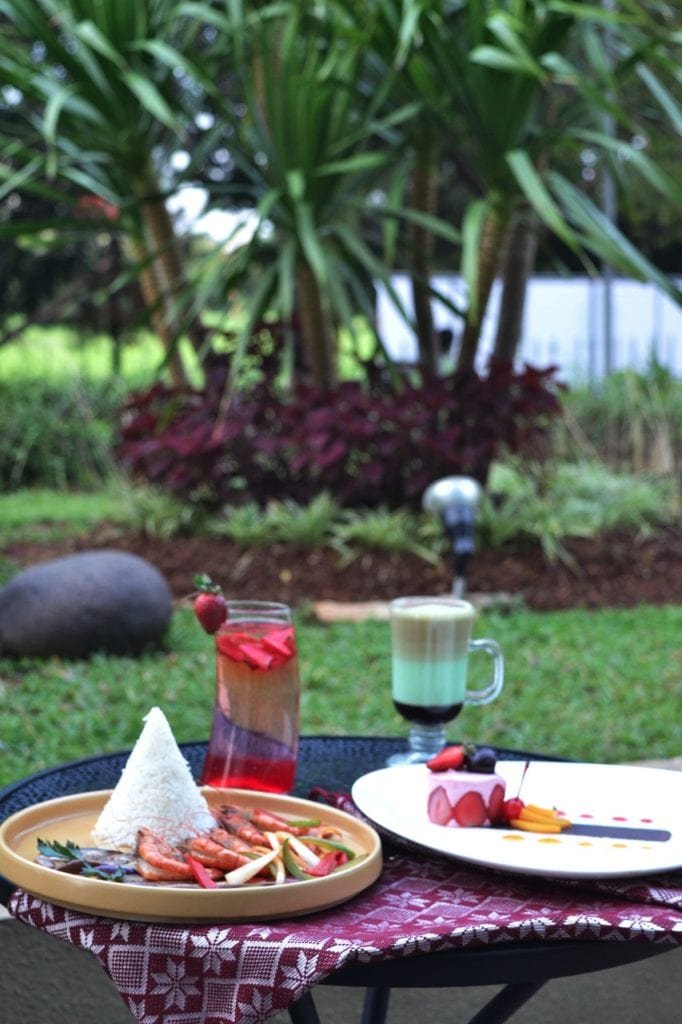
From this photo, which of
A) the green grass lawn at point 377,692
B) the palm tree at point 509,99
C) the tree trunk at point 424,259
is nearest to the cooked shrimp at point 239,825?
the green grass lawn at point 377,692

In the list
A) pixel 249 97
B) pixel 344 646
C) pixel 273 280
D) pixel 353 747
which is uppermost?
pixel 249 97

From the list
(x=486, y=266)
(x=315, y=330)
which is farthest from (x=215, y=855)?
(x=315, y=330)

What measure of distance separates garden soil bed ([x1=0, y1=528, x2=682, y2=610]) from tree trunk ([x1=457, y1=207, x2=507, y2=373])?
1.04 metres

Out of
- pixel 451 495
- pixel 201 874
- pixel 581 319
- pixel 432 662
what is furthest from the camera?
pixel 581 319

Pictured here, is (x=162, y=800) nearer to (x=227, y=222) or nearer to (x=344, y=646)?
(x=344, y=646)

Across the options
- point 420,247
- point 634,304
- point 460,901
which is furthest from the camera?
point 634,304

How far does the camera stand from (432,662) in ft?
6.04

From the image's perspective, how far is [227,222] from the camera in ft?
24.0

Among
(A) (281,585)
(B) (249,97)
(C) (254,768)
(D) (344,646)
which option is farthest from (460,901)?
(B) (249,97)

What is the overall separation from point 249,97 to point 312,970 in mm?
5941

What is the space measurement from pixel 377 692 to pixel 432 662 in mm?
2886

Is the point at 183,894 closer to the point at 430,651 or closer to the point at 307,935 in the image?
the point at 307,935

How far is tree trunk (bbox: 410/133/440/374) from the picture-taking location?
686cm

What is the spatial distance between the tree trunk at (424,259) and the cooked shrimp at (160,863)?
5577mm
